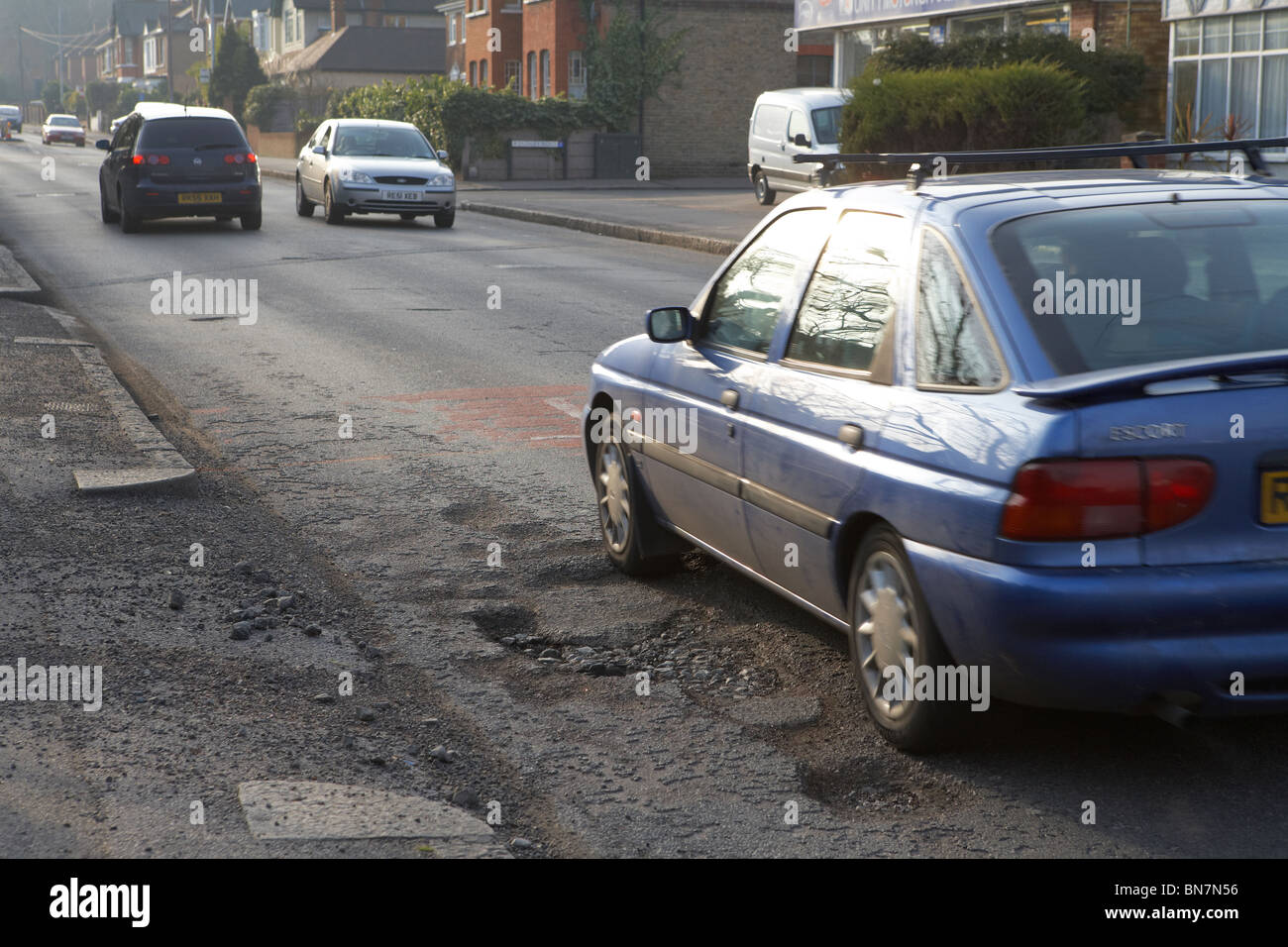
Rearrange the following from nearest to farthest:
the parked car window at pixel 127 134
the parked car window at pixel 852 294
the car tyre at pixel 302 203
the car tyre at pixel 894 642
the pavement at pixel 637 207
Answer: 1. the car tyre at pixel 894 642
2. the parked car window at pixel 852 294
3. the pavement at pixel 637 207
4. the parked car window at pixel 127 134
5. the car tyre at pixel 302 203

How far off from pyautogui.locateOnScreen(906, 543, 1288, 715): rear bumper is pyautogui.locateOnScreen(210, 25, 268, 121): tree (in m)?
84.4

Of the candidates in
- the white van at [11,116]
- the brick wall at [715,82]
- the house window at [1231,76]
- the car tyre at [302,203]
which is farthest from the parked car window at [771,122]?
the white van at [11,116]

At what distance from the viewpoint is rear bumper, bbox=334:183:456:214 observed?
25.9 meters

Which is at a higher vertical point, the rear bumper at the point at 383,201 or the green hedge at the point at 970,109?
the green hedge at the point at 970,109

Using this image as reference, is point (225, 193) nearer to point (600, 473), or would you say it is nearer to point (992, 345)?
point (600, 473)

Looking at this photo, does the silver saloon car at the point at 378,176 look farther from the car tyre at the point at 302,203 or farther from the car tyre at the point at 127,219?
the car tyre at the point at 127,219

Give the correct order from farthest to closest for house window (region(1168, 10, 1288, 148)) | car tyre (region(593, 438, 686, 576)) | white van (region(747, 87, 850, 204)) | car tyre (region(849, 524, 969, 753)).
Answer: white van (region(747, 87, 850, 204)) < house window (region(1168, 10, 1288, 148)) < car tyre (region(593, 438, 686, 576)) < car tyre (region(849, 524, 969, 753))

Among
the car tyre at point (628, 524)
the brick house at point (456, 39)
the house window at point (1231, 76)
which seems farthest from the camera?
the brick house at point (456, 39)

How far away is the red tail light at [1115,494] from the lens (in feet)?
12.3

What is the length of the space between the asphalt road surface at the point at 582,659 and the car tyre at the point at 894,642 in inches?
3.8

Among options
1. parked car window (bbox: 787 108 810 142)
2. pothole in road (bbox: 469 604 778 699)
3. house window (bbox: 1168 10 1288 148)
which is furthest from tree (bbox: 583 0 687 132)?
pothole in road (bbox: 469 604 778 699)

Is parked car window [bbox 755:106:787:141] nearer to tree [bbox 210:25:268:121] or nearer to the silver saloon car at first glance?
the silver saloon car

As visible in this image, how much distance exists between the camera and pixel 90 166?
51219mm
